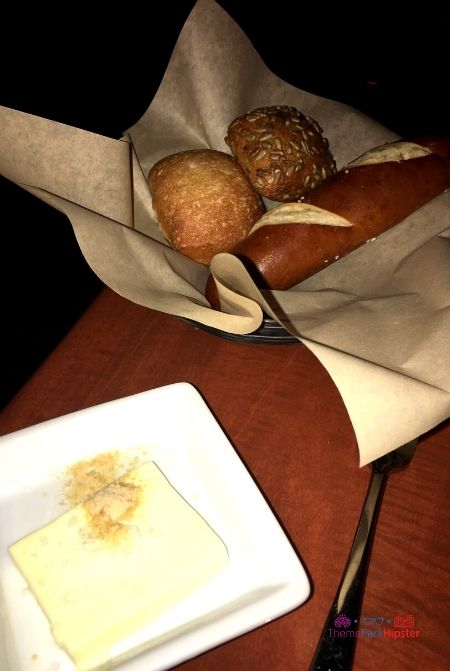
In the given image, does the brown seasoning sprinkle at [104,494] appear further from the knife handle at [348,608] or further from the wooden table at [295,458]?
the knife handle at [348,608]

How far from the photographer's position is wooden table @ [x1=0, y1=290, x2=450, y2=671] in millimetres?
601

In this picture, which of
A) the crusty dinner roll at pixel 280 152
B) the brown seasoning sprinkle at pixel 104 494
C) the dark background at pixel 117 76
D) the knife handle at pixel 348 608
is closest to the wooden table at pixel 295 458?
the knife handle at pixel 348 608

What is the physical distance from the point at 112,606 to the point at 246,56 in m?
1.19

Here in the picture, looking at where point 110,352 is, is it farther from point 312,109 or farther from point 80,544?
point 312,109

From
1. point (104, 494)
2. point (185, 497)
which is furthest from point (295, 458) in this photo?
point (104, 494)

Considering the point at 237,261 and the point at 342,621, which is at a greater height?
the point at 237,261

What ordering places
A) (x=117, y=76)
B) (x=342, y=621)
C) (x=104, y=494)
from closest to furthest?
(x=342, y=621) → (x=104, y=494) → (x=117, y=76)

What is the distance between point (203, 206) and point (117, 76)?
2143mm

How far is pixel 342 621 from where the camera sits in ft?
1.90

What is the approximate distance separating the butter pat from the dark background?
101 centimetres

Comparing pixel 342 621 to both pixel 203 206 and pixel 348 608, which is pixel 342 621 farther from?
pixel 203 206

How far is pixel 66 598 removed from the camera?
60cm

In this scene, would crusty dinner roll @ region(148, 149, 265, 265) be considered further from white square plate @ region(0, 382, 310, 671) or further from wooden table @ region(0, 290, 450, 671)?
white square plate @ region(0, 382, 310, 671)

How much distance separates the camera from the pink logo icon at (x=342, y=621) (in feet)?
1.89
